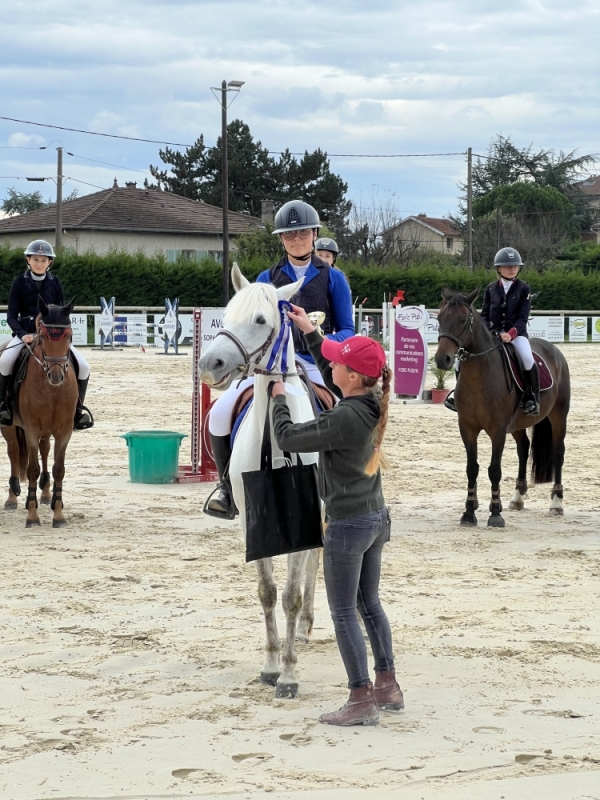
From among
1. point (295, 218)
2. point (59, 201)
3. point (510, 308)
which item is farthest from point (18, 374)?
point (59, 201)

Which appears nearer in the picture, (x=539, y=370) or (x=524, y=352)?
(x=524, y=352)

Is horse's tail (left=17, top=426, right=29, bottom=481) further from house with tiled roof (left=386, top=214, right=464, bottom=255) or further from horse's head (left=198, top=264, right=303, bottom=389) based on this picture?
house with tiled roof (left=386, top=214, right=464, bottom=255)

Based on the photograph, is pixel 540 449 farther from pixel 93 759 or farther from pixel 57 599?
pixel 93 759

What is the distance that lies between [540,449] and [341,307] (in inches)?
230

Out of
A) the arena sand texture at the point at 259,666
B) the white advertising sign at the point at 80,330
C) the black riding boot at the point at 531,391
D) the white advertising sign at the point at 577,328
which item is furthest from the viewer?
the white advertising sign at the point at 577,328

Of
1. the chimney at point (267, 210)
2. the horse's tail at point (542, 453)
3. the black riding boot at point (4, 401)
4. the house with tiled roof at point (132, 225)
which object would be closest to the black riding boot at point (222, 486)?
the black riding boot at point (4, 401)

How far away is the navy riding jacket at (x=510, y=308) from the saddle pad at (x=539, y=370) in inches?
7.4

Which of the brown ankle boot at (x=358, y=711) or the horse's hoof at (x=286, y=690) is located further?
the horse's hoof at (x=286, y=690)

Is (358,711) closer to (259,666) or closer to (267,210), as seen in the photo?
(259,666)

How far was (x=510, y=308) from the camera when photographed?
1054 cm

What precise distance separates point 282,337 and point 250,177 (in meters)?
61.1

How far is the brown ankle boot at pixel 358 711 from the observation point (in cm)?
461

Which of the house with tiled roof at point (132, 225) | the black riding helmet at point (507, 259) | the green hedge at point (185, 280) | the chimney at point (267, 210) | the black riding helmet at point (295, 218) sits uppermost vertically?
the chimney at point (267, 210)

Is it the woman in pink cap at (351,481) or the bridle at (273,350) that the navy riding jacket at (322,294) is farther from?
the woman in pink cap at (351,481)
